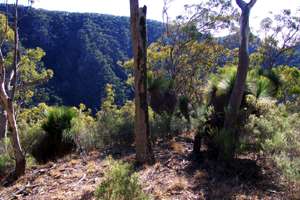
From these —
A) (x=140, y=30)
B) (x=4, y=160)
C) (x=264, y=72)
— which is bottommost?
(x=4, y=160)

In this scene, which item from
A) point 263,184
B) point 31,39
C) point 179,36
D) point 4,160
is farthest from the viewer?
point 31,39

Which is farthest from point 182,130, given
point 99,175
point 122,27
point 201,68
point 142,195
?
point 122,27

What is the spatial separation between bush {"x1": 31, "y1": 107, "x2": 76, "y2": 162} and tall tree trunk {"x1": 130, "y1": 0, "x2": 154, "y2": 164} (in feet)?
9.12

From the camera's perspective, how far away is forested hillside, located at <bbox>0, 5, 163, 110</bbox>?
53781mm

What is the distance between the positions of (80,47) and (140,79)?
183 feet

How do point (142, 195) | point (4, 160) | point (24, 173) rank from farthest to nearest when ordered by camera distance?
point (4, 160)
point (24, 173)
point (142, 195)

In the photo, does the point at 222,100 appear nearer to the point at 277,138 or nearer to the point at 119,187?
the point at 277,138

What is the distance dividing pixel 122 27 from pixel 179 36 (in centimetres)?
4294

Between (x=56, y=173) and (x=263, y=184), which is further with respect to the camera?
(x=56, y=173)

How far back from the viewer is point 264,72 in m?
11.9

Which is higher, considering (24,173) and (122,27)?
(122,27)

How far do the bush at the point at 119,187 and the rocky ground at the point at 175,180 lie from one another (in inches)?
43.0

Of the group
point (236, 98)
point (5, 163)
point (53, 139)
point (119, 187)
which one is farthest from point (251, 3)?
point (5, 163)

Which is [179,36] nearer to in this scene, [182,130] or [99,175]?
[182,130]
